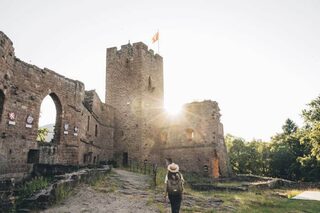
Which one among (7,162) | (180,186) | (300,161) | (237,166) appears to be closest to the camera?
(180,186)

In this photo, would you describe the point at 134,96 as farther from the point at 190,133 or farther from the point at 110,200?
the point at 110,200

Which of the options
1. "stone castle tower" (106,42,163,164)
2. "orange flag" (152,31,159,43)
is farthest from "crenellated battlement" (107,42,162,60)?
"orange flag" (152,31,159,43)

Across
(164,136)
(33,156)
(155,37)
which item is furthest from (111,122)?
(33,156)

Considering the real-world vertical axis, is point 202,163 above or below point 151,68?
below

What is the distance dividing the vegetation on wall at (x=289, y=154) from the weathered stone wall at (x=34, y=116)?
19.6 m

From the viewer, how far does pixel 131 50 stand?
1081 inches

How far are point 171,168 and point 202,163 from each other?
1656cm

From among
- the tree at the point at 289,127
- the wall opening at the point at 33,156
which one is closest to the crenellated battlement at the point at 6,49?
the wall opening at the point at 33,156

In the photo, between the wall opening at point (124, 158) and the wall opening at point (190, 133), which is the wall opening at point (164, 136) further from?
the wall opening at point (124, 158)

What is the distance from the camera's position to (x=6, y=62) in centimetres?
1228

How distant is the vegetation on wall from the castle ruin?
33.9 feet

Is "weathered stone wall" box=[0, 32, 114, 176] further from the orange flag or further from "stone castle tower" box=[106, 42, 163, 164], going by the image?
the orange flag

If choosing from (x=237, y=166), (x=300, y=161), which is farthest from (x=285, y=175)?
(x=237, y=166)

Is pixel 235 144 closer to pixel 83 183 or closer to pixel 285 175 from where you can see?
pixel 285 175
